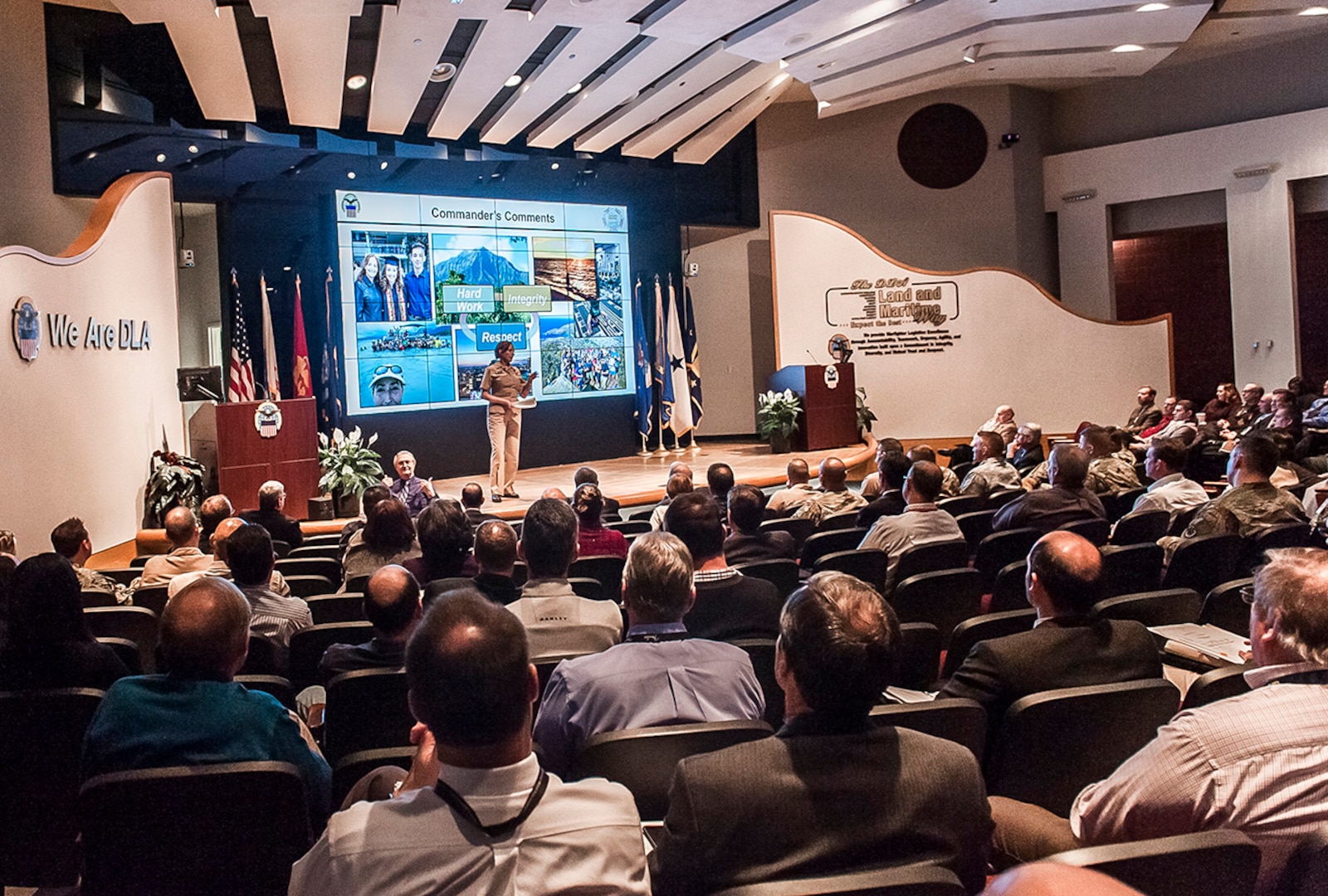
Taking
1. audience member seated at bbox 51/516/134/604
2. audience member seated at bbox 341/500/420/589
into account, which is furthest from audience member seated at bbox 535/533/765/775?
audience member seated at bbox 51/516/134/604

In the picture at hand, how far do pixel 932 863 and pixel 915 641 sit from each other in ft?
5.23

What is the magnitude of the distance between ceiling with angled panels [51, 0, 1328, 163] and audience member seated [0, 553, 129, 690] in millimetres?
6398

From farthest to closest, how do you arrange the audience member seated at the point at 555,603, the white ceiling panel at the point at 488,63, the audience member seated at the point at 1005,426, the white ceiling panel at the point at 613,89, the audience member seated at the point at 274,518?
the white ceiling panel at the point at 613,89 < the white ceiling panel at the point at 488,63 < the audience member seated at the point at 1005,426 < the audience member seated at the point at 274,518 < the audience member seated at the point at 555,603

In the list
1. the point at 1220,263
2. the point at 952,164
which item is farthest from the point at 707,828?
the point at 1220,263

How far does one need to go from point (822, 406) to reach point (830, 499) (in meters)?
7.28

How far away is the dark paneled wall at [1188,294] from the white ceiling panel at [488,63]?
914 cm

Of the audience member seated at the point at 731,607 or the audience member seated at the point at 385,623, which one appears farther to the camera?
the audience member seated at the point at 731,607

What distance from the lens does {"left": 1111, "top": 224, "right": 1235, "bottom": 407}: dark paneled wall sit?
50.6 ft

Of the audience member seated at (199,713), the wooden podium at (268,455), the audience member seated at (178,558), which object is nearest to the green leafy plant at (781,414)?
the wooden podium at (268,455)

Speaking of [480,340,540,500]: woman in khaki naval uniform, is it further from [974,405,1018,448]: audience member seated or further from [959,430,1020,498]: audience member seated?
[959,430,1020,498]: audience member seated

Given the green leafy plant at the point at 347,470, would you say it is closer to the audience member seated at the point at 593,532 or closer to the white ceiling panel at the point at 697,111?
the audience member seated at the point at 593,532

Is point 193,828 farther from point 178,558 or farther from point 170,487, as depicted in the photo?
point 170,487

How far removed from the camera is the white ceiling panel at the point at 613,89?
10648 millimetres

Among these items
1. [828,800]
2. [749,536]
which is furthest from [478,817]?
[749,536]
